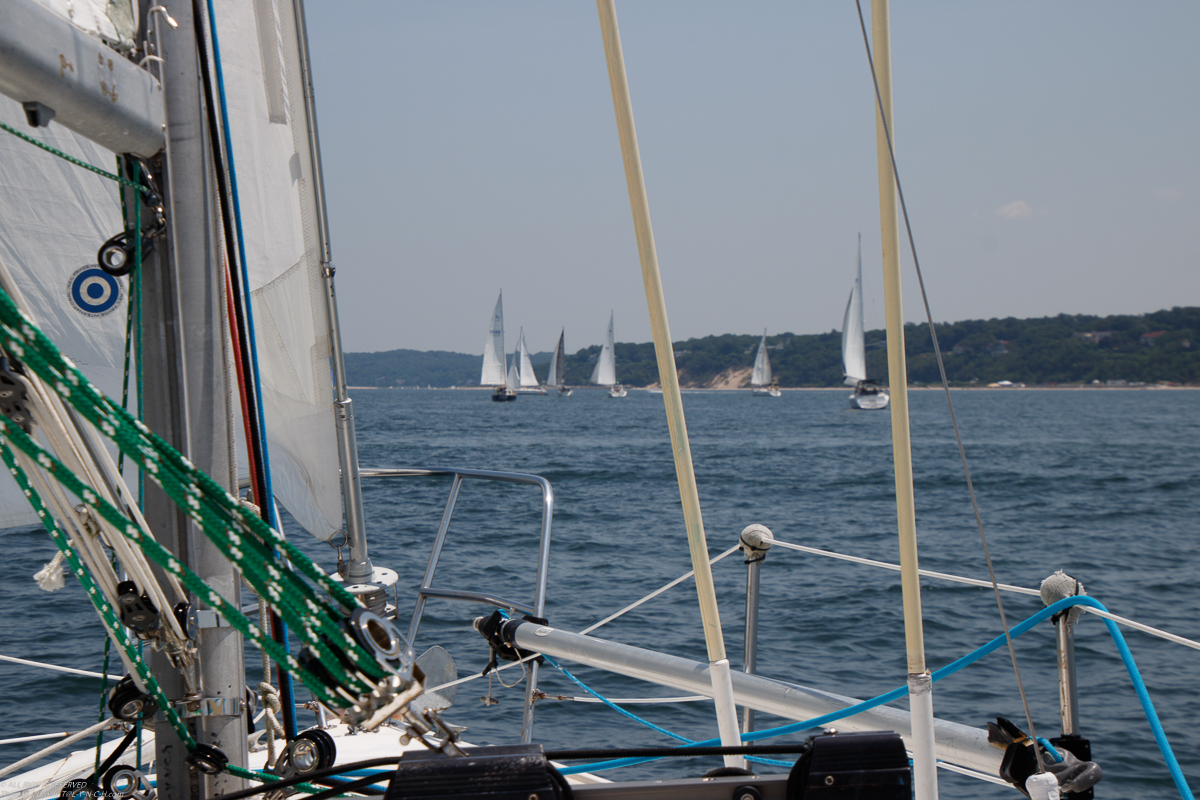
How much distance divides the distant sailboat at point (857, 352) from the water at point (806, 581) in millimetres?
25263

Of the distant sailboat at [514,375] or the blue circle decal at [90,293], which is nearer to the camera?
the blue circle decal at [90,293]

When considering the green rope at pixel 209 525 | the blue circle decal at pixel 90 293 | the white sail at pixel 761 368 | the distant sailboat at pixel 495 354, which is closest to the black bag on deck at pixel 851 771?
the green rope at pixel 209 525

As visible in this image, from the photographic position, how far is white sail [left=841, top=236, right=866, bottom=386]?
2098 inches

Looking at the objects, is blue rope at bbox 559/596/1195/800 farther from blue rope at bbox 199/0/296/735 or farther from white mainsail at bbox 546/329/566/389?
white mainsail at bbox 546/329/566/389

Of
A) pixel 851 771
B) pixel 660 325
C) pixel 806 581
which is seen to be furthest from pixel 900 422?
pixel 806 581

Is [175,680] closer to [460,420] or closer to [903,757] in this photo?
[903,757]

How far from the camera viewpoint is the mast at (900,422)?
1.32 m

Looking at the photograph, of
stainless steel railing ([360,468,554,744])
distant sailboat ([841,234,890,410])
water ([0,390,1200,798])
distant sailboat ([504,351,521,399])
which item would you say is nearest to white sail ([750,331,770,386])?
distant sailboat ([841,234,890,410])

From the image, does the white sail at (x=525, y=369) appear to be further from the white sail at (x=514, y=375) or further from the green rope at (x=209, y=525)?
the green rope at (x=209, y=525)

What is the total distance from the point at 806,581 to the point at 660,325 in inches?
393

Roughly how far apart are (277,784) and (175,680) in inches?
13.9

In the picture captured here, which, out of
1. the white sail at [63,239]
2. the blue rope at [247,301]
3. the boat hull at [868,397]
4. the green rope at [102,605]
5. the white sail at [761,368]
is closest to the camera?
the green rope at [102,605]

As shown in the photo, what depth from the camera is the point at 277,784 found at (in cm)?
118

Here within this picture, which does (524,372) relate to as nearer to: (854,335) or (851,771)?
(854,335)
